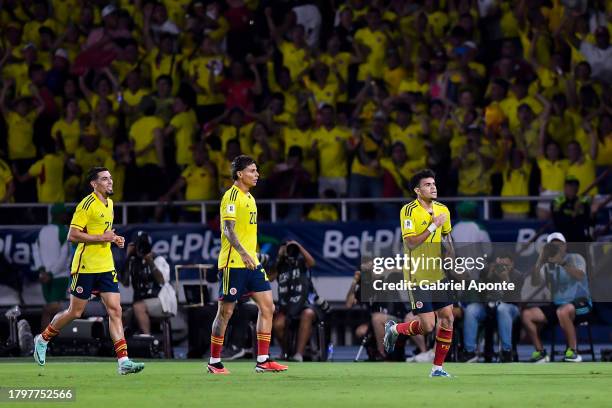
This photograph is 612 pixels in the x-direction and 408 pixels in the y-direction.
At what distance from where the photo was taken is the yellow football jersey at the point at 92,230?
17234 millimetres

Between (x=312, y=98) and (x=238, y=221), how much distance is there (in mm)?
9018

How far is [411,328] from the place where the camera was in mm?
16922

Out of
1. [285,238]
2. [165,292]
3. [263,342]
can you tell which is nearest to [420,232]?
[263,342]

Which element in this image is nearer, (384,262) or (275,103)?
(384,262)

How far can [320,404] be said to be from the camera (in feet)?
41.2

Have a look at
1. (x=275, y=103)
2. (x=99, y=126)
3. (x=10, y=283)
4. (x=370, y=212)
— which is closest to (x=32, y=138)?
(x=99, y=126)

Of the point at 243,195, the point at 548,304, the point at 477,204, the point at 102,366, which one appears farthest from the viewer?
the point at 477,204

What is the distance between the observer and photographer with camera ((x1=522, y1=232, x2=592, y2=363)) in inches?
841

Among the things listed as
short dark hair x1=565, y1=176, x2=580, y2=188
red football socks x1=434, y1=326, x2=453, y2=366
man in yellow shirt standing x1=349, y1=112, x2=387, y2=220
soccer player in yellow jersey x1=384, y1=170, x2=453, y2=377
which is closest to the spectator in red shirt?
man in yellow shirt standing x1=349, y1=112, x2=387, y2=220

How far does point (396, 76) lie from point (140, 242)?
6156 mm

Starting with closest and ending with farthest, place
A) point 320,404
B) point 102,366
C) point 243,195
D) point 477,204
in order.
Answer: point 320,404 < point 243,195 < point 102,366 < point 477,204

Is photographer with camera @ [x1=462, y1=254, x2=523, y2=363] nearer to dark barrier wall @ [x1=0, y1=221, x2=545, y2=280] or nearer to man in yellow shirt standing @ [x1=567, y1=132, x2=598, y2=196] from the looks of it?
dark barrier wall @ [x1=0, y1=221, x2=545, y2=280]

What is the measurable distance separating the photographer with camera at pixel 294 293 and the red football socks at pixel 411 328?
15.8 ft

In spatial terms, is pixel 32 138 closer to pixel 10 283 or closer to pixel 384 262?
pixel 10 283
